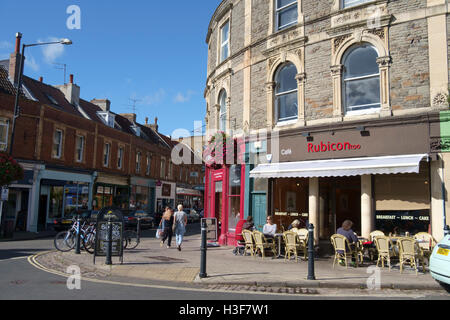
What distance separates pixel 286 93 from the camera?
14188 mm

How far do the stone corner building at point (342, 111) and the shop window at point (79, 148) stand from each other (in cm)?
1601

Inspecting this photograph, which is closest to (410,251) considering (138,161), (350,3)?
(350,3)

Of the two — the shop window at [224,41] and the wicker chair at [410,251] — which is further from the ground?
the shop window at [224,41]

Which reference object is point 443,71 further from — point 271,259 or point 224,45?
point 224,45

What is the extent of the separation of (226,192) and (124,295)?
30.5 feet

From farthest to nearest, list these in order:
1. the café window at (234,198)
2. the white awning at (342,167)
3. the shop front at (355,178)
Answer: the café window at (234,198) < the shop front at (355,178) < the white awning at (342,167)

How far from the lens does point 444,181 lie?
10.4 metres

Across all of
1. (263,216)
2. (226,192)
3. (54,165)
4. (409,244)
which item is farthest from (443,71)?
(54,165)

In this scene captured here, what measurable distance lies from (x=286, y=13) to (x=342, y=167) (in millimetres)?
6672

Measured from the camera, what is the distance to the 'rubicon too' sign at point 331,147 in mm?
12047

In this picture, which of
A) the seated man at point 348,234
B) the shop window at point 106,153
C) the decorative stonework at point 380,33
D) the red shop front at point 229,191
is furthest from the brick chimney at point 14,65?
the seated man at point 348,234

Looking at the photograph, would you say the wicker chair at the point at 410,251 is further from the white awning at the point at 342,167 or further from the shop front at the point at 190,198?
the shop front at the point at 190,198

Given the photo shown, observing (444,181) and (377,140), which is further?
(377,140)
